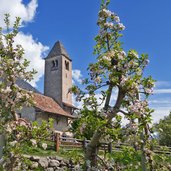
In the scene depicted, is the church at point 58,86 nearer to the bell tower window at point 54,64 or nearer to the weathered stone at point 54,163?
the bell tower window at point 54,64

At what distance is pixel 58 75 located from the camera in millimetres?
35188

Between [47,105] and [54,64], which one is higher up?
[54,64]

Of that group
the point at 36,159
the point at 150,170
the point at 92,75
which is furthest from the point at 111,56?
the point at 36,159

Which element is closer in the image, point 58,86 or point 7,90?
point 7,90

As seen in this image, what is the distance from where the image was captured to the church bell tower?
34.2 metres

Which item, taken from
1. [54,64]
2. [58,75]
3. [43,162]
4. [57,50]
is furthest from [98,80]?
[57,50]

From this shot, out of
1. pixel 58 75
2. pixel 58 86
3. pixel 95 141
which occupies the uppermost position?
pixel 58 75

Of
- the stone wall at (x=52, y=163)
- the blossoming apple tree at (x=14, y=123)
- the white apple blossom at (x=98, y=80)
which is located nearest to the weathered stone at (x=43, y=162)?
the stone wall at (x=52, y=163)

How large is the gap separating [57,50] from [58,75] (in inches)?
145

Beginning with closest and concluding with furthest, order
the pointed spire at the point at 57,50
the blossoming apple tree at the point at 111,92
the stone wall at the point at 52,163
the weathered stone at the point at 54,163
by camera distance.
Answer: the blossoming apple tree at the point at 111,92 → the stone wall at the point at 52,163 → the weathered stone at the point at 54,163 → the pointed spire at the point at 57,50

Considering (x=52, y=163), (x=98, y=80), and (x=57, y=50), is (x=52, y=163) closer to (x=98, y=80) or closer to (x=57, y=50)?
(x=98, y=80)

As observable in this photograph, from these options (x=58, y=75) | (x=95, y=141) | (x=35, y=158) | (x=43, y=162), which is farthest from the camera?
(x=58, y=75)

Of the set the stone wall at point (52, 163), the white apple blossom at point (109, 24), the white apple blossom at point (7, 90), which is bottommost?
the stone wall at point (52, 163)

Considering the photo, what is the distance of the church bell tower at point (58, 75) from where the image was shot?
3422cm
